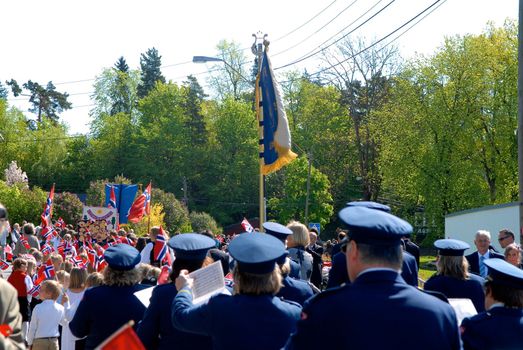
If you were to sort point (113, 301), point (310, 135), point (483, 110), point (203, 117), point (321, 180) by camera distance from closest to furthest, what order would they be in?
point (113, 301), point (483, 110), point (321, 180), point (310, 135), point (203, 117)

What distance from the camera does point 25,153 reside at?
86.1 metres

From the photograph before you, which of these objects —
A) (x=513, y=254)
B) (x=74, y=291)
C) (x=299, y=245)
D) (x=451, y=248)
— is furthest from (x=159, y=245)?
(x=451, y=248)

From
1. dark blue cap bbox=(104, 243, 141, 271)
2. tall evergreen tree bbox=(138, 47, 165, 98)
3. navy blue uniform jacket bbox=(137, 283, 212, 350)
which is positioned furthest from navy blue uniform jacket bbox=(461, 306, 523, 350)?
tall evergreen tree bbox=(138, 47, 165, 98)

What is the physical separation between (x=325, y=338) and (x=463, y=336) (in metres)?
1.75

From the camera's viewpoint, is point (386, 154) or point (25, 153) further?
point (25, 153)

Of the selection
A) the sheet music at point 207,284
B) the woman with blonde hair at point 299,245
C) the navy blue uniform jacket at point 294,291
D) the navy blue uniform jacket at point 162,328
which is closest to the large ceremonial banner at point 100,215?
the woman with blonde hair at point 299,245

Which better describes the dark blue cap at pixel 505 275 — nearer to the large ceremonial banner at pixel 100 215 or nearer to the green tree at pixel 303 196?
the large ceremonial banner at pixel 100 215

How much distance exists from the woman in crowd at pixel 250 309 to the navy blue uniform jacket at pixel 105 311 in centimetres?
177

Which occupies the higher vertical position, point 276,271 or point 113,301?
point 276,271

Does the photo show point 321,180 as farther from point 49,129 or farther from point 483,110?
point 49,129

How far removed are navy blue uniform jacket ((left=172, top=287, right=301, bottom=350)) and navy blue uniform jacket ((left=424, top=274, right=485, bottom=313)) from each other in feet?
9.44

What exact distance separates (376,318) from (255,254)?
1189 millimetres

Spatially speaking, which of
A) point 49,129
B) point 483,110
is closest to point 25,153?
point 49,129

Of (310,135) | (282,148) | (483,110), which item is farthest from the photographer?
(310,135)
